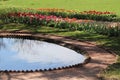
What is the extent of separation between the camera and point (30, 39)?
57.3 feet

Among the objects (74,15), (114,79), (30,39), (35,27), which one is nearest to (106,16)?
(74,15)

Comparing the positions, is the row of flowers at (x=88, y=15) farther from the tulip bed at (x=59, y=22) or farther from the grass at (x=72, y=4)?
the grass at (x=72, y=4)

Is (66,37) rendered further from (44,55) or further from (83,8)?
(83,8)

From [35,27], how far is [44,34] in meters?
1.83

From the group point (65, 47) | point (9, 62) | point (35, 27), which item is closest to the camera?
point (9, 62)

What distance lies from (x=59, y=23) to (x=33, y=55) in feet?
18.5

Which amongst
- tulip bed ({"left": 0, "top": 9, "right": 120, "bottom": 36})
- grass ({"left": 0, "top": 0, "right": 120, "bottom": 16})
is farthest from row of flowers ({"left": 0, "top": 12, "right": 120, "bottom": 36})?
grass ({"left": 0, "top": 0, "right": 120, "bottom": 16})

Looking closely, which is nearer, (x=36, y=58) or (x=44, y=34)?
(x=36, y=58)

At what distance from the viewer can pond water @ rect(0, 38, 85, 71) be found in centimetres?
1310

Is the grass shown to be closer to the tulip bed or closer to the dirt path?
the tulip bed

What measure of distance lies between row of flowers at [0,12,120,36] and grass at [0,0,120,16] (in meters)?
7.06

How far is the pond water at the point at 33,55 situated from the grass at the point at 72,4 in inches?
445

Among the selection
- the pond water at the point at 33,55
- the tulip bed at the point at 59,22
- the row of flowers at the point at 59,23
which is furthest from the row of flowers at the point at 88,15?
the pond water at the point at 33,55

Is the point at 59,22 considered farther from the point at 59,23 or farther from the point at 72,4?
the point at 72,4
